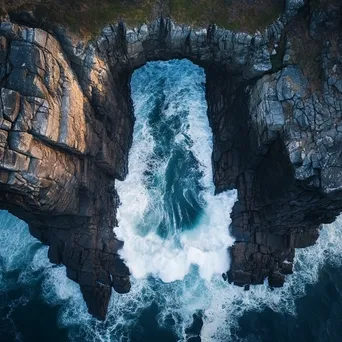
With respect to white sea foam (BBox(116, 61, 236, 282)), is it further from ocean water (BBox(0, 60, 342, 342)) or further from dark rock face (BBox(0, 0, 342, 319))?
dark rock face (BBox(0, 0, 342, 319))

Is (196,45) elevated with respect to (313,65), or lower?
elevated

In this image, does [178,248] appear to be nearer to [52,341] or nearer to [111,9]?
[52,341]

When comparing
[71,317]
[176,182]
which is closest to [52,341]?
[71,317]

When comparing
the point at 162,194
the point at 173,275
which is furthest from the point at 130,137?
the point at 173,275

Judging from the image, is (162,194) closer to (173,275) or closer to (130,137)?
(130,137)

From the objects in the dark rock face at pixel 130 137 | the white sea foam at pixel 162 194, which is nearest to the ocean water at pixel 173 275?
the white sea foam at pixel 162 194

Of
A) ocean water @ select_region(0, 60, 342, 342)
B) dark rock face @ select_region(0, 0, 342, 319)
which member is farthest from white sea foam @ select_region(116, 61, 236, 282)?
dark rock face @ select_region(0, 0, 342, 319)

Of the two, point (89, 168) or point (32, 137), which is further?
point (89, 168)
